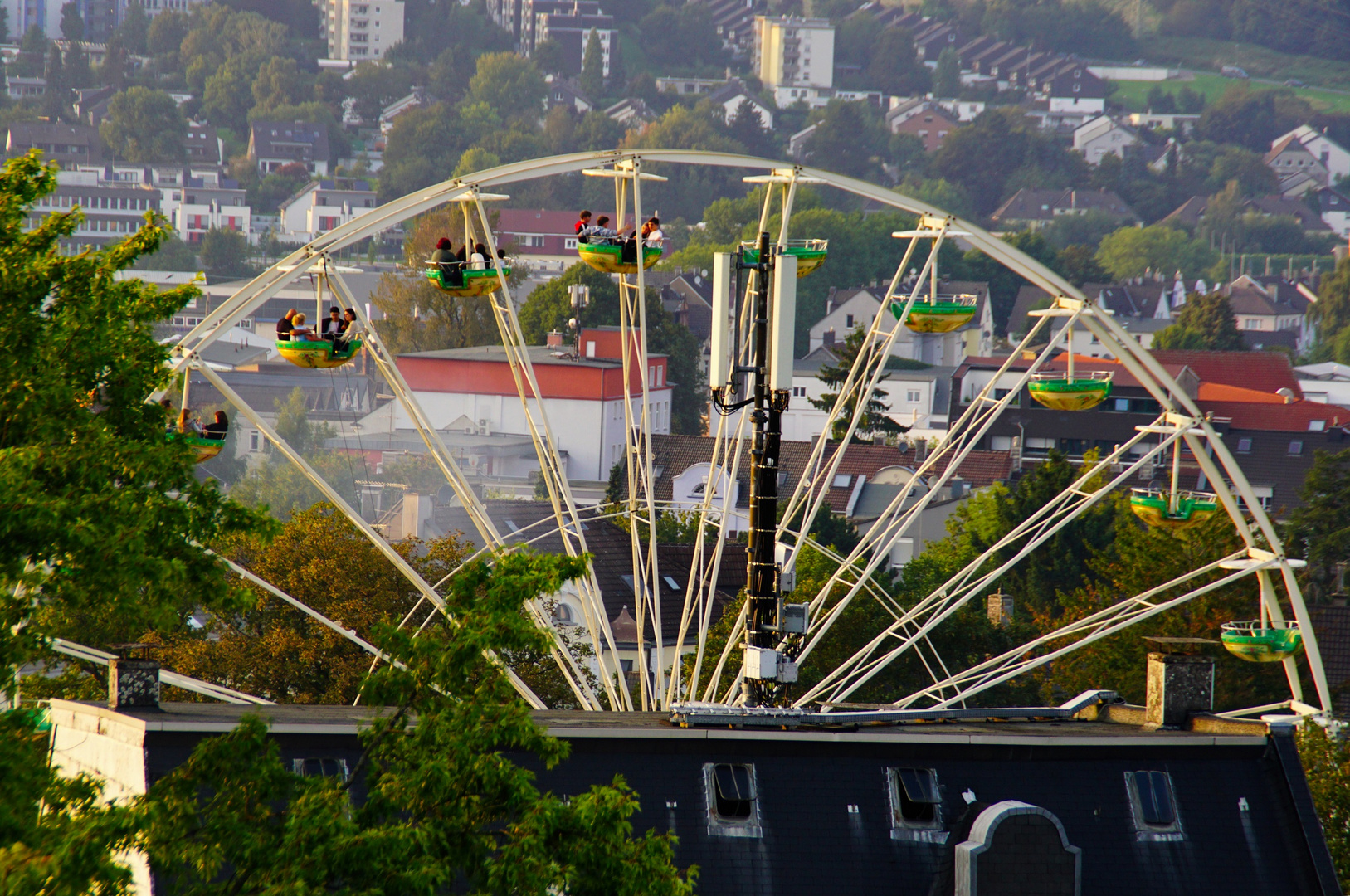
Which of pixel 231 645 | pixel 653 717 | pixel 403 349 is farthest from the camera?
pixel 403 349

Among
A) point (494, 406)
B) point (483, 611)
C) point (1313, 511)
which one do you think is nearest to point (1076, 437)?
point (1313, 511)

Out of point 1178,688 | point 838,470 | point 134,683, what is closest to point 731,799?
point 1178,688

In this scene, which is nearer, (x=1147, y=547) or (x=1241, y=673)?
(x=1241, y=673)

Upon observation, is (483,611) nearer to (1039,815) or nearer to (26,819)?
(26,819)

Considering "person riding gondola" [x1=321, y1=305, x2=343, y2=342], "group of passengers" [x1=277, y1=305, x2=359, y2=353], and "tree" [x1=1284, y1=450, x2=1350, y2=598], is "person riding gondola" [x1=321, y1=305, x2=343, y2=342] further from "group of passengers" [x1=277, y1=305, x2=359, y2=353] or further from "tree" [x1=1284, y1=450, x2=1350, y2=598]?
"tree" [x1=1284, y1=450, x2=1350, y2=598]

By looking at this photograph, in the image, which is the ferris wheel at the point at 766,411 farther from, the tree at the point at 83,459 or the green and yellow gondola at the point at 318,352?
the tree at the point at 83,459

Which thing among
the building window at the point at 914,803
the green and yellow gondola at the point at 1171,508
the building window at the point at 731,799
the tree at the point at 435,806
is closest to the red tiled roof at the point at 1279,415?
the green and yellow gondola at the point at 1171,508

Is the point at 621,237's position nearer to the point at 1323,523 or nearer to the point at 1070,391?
the point at 1070,391
